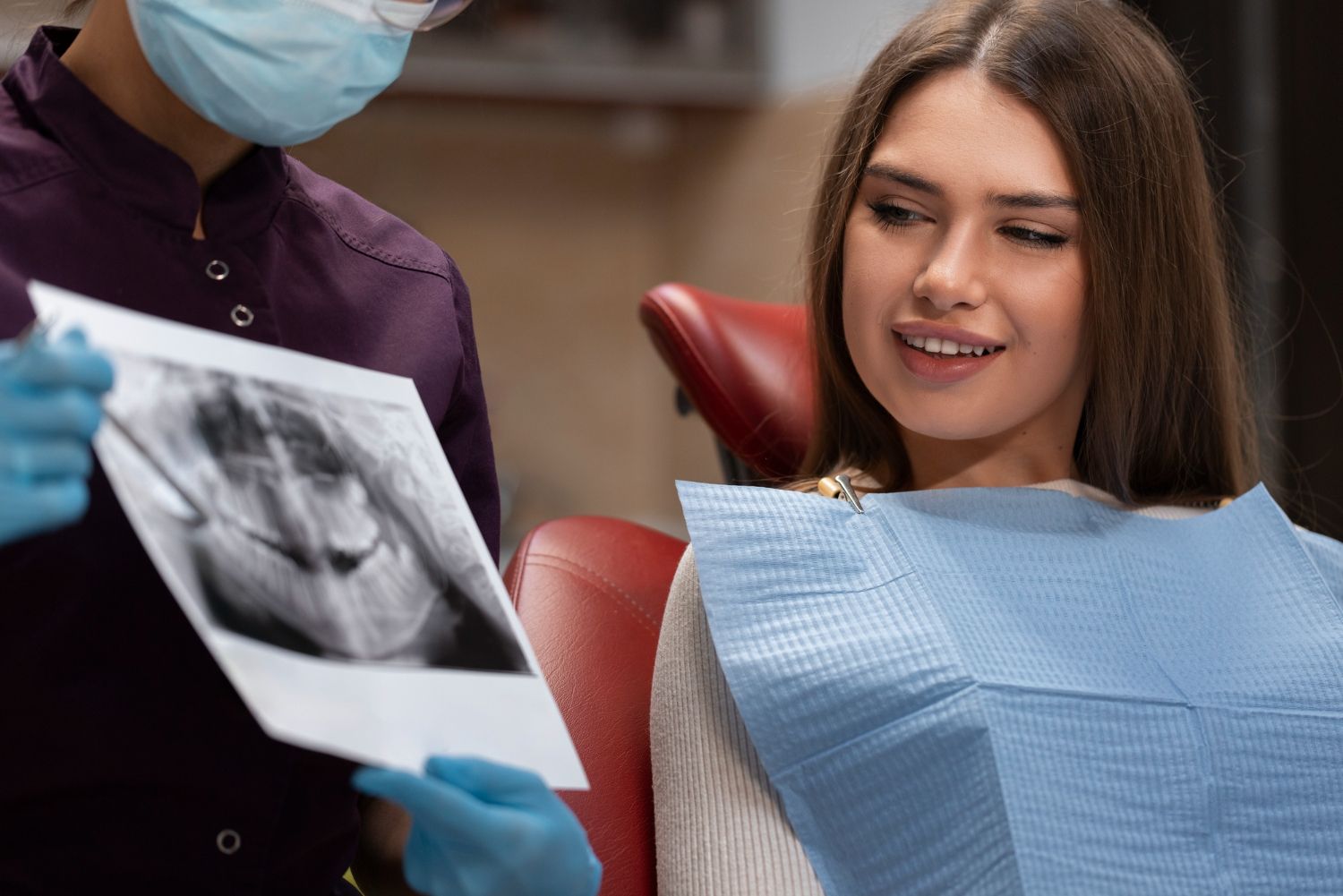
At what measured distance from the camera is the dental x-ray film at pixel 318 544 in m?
0.65

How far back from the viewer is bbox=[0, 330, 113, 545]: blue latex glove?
2.02 ft

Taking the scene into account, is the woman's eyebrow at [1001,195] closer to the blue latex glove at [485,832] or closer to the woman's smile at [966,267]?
the woman's smile at [966,267]

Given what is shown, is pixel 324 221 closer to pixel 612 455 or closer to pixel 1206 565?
pixel 1206 565

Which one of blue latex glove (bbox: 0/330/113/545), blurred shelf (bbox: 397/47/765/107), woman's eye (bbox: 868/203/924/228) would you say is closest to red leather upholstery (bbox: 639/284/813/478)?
woman's eye (bbox: 868/203/924/228)

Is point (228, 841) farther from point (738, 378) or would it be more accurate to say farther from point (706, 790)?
point (738, 378)

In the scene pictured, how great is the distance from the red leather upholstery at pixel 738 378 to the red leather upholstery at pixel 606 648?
6.3 inches

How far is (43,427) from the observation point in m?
0.62

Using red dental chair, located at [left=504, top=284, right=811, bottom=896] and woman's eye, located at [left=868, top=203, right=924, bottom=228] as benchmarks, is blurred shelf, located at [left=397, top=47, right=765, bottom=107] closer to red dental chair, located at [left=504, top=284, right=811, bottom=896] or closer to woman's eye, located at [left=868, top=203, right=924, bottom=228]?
red dental chair, located at [left=504, top=284, right=811, bottom=896]

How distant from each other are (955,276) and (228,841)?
0.70 m

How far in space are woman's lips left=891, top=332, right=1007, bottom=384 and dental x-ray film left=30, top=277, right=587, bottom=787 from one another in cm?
52

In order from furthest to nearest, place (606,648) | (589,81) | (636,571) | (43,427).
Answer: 1. (589,81)
2. (636,571)
3. (606,648)
4. (43,427)

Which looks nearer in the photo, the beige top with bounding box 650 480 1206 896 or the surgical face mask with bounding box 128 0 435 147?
the surgical face mask with bounding box 128 0 435 147

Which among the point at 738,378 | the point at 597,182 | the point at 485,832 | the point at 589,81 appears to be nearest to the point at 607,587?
the point at 738,378

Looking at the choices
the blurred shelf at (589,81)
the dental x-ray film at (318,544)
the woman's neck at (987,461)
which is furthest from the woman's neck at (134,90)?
the blurred shelf at (589,81)
